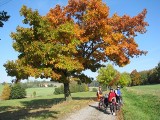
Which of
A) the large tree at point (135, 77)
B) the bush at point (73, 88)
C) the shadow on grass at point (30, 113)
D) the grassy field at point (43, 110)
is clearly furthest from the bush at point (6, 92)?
the large tree at point (135, 77)

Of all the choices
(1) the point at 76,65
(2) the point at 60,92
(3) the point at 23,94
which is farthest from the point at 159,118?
(2) the point at 60,92

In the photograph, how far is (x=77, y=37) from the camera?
107 feet

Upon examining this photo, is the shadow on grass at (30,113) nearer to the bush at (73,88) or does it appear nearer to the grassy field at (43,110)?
the grassy field at (43,110)

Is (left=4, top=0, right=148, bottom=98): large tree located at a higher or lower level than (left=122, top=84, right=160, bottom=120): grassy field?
higher

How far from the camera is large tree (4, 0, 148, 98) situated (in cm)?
2658

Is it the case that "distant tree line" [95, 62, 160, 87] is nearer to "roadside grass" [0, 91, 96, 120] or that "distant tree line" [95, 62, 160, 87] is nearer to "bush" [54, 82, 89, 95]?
"bush" [54, 82, 89, 95]

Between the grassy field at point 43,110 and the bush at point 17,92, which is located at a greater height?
the bush at point 17,92

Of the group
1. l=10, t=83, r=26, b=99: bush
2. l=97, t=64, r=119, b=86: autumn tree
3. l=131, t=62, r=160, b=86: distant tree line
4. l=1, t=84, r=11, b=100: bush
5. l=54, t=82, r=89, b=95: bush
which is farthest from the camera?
l=131, t=62, r=160, b=86: distant tree line

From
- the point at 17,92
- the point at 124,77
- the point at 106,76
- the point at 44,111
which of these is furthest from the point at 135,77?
the point at 44,111

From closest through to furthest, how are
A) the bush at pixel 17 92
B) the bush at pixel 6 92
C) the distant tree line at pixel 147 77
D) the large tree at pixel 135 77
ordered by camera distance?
the bush at pixel 6 92 < the bush at pixel 17 92 < the distant tree line at pixel 147 77 < the large tree at pixel 135 77

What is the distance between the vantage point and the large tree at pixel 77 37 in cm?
2658

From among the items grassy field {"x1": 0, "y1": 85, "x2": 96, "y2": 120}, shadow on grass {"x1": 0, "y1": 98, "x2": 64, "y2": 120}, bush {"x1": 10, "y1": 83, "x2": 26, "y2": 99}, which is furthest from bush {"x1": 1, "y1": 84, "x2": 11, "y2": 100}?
shadow on grass {"x1": 0, "y1": 98, "x2": 64, "y2": 120}

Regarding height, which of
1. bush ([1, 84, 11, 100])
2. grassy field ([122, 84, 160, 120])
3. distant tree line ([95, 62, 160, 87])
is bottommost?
grassy field ([122, 84, 160, 120])

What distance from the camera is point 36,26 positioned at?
85.5 ft
